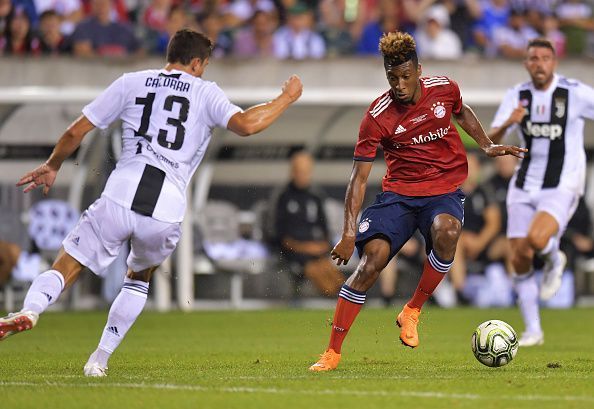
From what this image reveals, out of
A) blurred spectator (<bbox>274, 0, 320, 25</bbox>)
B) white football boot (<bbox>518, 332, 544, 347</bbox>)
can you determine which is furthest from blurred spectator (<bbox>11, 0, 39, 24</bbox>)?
white football boot (<bbox>518, 332, 544, 347</bbox>)

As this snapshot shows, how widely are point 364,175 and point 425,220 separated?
68 centimetres

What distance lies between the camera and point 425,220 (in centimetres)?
920

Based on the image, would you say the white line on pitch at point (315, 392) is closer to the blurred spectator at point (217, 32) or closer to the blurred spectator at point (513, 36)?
the blurred spectator at point (217, 32)

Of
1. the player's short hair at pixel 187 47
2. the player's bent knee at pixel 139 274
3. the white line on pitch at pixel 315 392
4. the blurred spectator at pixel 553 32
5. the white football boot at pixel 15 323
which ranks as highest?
the player's short hair at pixel 187 47

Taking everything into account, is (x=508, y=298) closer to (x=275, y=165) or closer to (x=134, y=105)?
(x=275, y=165)

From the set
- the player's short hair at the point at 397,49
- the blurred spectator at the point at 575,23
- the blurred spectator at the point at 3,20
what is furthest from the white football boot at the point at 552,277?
the blurred spectator at the point at 3,20

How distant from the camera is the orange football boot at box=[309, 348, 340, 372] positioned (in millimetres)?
8793

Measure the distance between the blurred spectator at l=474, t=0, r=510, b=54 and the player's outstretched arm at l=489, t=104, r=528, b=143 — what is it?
898 centimetres

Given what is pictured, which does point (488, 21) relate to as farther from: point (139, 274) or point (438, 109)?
point (139, 274)

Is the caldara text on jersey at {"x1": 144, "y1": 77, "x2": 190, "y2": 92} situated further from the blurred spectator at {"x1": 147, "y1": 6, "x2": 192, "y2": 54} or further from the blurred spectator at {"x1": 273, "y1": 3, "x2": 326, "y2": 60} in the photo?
the blurred spectator at {"x1": 273, "y1": 3, "x2": 326, "y2": 60}

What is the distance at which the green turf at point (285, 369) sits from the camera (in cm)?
705

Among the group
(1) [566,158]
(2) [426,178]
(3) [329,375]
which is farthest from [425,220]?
(1) [566,158]

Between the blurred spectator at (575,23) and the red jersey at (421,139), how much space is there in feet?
38.4

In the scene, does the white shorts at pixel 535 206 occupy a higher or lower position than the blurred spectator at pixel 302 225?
higher
